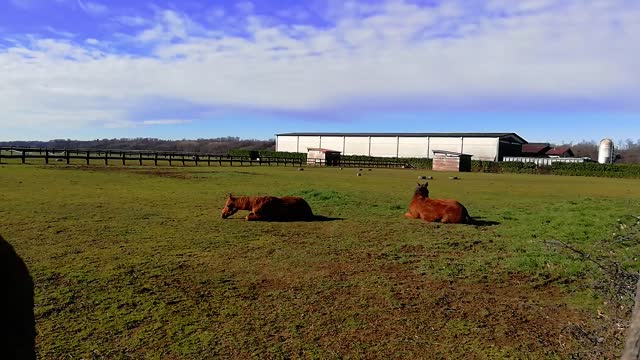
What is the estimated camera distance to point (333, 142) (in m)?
99.7

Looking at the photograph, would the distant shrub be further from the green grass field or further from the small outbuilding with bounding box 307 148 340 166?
the green grass field

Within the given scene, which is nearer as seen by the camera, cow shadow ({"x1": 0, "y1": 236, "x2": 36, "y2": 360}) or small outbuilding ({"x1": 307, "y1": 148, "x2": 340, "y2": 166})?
cow shadow ({"x1": 0, "y1": 236, "x2": 36, "y2": 360})

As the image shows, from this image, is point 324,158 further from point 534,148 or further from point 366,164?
point 534,148

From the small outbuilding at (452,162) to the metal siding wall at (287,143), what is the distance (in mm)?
40797

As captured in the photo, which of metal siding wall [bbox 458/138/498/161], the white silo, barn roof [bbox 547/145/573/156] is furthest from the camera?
barn roof [bbox 547/145/573/156]

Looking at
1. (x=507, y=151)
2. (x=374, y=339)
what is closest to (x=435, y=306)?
(x=374, y=339)

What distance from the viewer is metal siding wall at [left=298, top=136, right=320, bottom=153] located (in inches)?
3984

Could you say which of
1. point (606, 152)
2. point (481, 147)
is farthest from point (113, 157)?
point (606, 152)

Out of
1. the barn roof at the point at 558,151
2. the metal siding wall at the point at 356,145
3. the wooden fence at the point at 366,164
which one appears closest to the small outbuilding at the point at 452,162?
the wooden fence at the point at 366,164

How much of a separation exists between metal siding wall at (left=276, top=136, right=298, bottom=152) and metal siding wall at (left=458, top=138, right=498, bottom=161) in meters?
37.8

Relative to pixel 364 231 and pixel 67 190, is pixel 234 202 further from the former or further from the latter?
pixel 67 190

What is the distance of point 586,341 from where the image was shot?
4.73 meters

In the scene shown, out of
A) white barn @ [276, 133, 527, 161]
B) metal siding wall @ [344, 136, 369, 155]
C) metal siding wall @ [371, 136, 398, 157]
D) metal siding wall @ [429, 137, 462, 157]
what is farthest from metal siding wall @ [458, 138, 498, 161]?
metal siding wall @ [344, 136, 369, 155]

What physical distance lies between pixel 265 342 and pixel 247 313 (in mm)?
813
